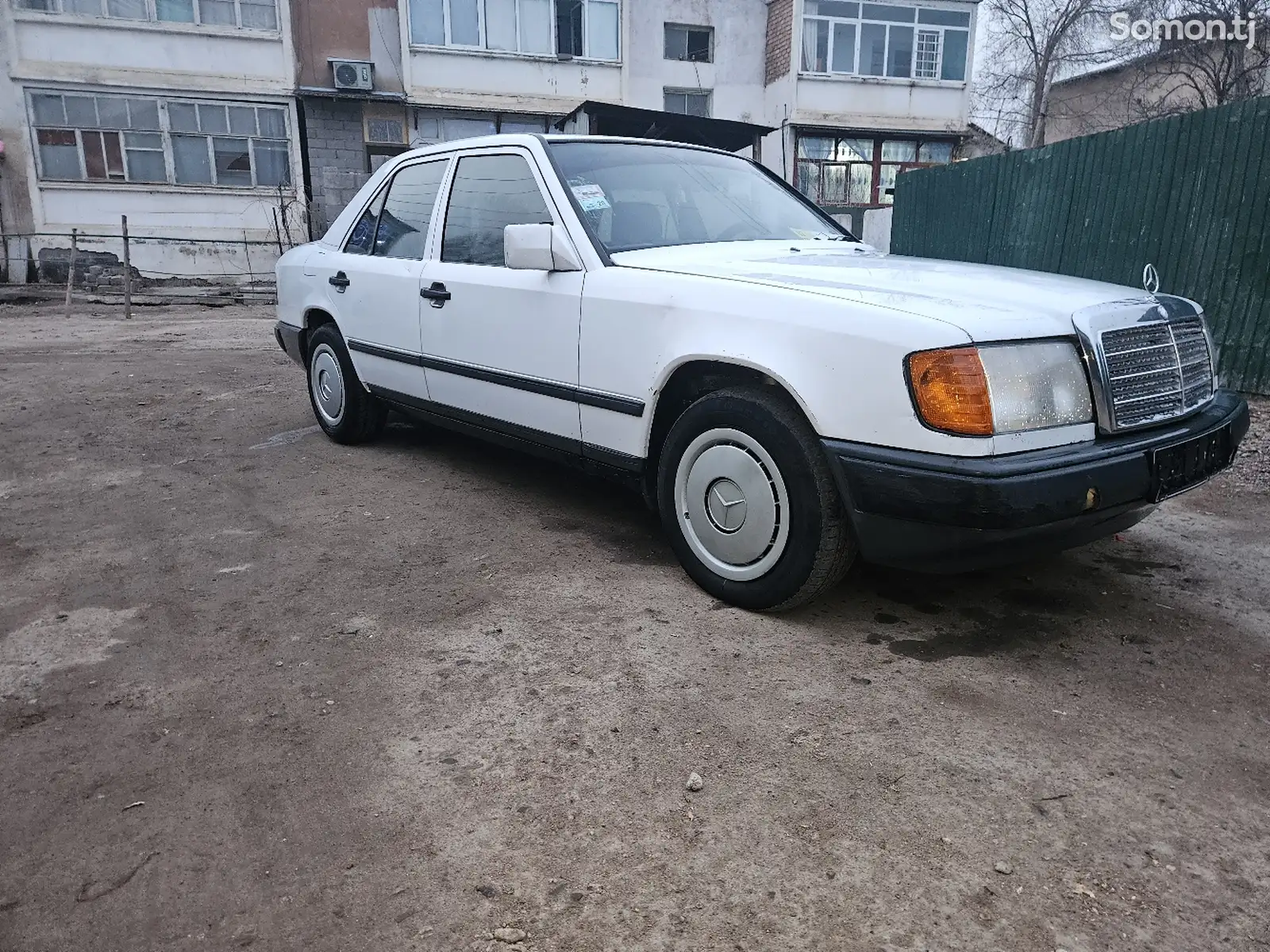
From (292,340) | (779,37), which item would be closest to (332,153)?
(779,37)

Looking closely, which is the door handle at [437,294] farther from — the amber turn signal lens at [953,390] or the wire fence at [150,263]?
the wire fence at [150,263]

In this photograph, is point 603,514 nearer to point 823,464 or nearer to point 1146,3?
point 823,464

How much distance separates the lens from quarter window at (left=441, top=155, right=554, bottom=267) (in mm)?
3715

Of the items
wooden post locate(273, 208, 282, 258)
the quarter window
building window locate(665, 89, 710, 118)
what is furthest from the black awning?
the quarter window

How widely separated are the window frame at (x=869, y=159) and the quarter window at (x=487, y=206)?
20.7 m

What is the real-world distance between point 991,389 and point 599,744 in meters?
1.41

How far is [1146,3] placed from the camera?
20078mm

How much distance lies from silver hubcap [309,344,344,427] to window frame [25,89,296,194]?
16700mm

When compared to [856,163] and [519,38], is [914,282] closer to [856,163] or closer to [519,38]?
[519,38]

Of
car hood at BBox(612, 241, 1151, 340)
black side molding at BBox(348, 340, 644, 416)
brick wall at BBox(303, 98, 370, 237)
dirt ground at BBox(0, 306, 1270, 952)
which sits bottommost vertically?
dirt ground at BBox(0, 306, 1270, 952)

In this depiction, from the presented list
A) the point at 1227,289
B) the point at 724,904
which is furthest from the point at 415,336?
the point at 1227,289

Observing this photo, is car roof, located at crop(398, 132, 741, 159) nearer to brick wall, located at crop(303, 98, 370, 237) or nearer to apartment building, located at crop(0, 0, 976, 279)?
apartment building, located at crop(0, 0, 976, 279)

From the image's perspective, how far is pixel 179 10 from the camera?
18.6m

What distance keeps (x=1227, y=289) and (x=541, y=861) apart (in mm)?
6808
